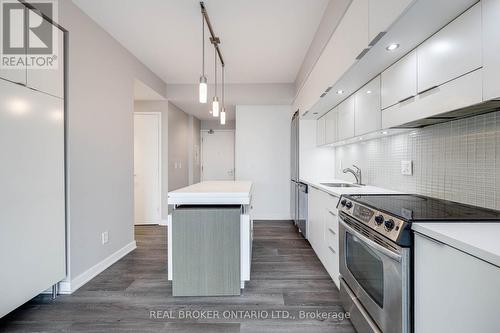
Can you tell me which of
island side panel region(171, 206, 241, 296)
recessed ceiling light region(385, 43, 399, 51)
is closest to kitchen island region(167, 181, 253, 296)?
island side panel region(171, 206, 241, 296)

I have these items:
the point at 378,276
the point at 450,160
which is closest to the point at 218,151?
the point at 450,160

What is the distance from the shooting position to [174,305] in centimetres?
203

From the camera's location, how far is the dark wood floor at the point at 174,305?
5.82ft

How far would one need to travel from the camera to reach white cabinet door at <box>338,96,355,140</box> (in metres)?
2.51

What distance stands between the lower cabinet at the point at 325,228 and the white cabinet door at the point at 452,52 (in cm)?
112

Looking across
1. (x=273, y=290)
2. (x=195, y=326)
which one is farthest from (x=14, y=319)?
(x=273, y=290)

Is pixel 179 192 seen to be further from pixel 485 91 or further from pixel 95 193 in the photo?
pixel 485 91

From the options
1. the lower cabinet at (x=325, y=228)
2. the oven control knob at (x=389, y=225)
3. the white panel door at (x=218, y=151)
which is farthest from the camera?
the white panel door at (x=218, y=151)

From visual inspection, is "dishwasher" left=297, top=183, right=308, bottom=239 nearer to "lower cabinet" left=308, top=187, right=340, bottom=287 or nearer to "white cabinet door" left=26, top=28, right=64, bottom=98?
"lower cabinet" left=308, top=187, right=340, bottom=287

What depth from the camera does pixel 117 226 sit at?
302 centimetres

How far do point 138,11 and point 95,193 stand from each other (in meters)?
1.88

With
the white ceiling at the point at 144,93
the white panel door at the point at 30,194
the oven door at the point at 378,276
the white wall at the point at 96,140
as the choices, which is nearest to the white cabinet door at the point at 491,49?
the oven door at the point at 378,276

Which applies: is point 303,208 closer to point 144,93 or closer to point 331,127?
point 331,127

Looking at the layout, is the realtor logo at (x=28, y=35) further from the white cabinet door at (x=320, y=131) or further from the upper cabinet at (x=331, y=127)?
the white cabinet door at (x=320, y=131)
